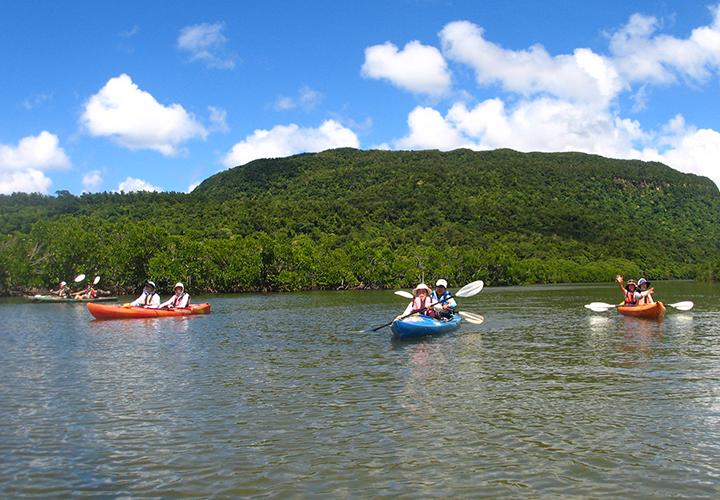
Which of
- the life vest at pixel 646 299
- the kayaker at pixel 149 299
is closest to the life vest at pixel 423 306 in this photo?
the life vest at pixel 646 299

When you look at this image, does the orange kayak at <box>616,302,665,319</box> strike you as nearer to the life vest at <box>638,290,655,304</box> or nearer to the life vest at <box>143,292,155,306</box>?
the life vest at <box>638,290,655,304</box>

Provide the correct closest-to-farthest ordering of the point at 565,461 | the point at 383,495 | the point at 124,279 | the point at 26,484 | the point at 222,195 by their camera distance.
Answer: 1. the point at 383,495
2. the point at 26,484
3. the point at 565,461
4. the point at 124,279
5. the point at 222,195

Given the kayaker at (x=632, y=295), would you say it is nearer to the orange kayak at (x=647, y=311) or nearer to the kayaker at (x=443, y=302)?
the orange kayak at (x=647, y=311)

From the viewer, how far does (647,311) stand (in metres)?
28.4

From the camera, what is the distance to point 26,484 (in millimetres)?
6980

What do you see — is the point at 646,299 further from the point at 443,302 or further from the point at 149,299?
the point at 149,299

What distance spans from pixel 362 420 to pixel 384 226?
114879 millimetres

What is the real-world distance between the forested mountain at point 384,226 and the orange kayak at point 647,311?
4716 centimetres

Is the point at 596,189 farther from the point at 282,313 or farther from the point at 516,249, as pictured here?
the point at 282,313

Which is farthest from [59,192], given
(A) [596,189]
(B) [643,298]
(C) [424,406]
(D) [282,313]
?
(A) [596,189]

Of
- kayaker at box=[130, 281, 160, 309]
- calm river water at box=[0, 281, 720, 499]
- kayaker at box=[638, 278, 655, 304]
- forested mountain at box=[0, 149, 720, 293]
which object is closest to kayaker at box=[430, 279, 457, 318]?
calm river water at box=[0, 281, 720, 499]

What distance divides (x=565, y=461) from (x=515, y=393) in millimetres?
4059

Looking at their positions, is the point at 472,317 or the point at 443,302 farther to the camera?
the point at 472,317

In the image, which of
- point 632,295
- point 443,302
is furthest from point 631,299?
point 443,302
